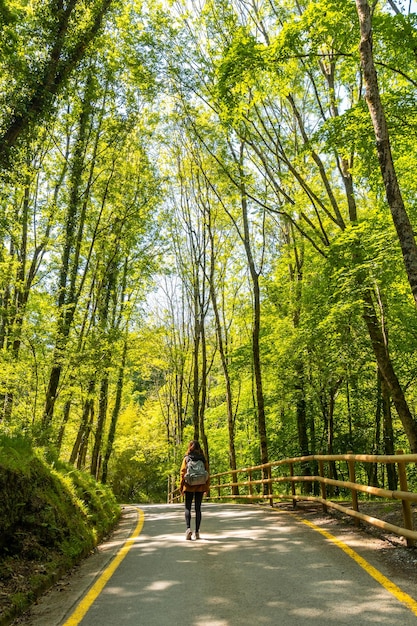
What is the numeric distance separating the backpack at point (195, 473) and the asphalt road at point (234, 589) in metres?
0.99

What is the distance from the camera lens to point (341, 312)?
12297mm

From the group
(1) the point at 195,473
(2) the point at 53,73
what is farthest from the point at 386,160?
(2) the point at 53,73

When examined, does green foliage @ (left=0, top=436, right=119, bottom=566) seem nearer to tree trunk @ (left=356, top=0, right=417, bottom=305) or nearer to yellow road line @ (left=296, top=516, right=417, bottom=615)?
yellow road line @ (left=296, top=516, right=417, bottom=615)

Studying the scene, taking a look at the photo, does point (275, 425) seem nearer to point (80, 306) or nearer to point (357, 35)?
point (80, 306)

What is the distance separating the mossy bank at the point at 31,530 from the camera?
16.7 feet

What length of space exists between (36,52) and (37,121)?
237 cm

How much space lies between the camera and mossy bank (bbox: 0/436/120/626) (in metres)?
5.08

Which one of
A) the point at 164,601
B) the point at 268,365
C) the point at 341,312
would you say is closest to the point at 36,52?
the point at 341,312

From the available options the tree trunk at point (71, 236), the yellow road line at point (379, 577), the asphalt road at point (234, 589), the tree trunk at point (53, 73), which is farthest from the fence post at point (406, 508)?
the tree trunk at point (71, 236)

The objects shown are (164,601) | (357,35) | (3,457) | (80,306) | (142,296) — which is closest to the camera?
(164,601)

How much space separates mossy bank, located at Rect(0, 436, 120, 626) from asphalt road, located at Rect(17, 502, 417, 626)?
239mm

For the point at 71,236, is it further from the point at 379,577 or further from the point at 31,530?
the point at 379,577

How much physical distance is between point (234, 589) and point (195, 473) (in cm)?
346

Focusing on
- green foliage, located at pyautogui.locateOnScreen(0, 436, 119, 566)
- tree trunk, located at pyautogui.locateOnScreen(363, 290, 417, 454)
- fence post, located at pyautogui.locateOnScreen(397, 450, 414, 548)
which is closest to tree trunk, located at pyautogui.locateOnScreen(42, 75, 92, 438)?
green foliage, located at pyautogui.locateOnScreen(0, 436, 119, 566)
